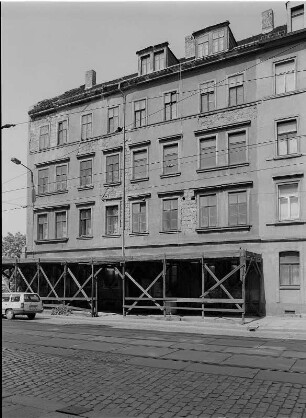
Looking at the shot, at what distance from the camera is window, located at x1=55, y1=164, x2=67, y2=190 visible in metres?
33.6

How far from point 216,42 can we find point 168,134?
22.2ft

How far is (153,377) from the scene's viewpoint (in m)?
9.65

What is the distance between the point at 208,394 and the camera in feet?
26.6

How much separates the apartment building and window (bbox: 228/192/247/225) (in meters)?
0.06

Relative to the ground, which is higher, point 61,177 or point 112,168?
point 112,168

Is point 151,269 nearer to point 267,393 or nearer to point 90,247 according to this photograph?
point 90,247

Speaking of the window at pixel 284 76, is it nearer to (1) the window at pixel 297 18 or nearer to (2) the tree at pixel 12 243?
(1) the window at pixel 297 18

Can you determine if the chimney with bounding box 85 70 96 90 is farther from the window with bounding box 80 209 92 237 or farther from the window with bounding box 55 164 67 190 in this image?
the window with bounding box 80 209 92 237

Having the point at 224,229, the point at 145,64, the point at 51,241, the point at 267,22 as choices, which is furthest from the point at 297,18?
the point at 51,241

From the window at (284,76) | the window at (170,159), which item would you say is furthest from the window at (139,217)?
the window at (284,76)

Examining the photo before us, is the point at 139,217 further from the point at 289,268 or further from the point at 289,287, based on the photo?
the point at 289,287

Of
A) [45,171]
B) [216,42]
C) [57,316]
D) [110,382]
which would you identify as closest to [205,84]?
[216,42]

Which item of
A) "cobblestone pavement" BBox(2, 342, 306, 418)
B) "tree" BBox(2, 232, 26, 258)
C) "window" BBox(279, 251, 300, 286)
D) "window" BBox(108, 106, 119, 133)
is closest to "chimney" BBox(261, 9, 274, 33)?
"window" BBox(108, 106, 119, 133)

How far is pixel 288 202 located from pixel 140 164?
10534 millimetres
